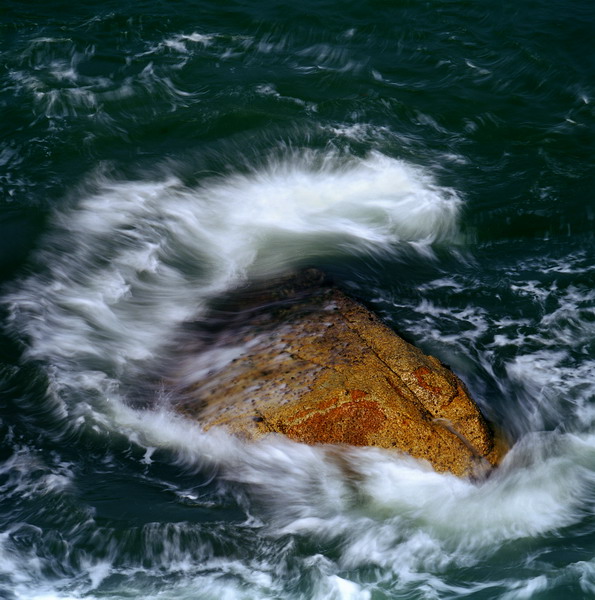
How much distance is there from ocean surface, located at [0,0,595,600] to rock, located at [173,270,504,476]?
0.17 meters

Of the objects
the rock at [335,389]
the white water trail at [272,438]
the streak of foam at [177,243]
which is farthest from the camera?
the streak of foam at [177,243]

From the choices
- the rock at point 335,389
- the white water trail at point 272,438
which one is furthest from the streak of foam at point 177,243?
the rock at point 335,389

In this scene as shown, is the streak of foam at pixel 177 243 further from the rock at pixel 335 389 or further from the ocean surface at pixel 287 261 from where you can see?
the rock at pixel 335 389

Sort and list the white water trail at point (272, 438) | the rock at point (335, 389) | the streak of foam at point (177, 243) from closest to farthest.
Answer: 1. the white water trail at point (272, 438)
2. the rock at point (335, 389)
3. the streak of foam at point (177, 243)

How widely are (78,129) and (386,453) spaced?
7.42 metres

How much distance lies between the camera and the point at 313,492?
6.91 meters

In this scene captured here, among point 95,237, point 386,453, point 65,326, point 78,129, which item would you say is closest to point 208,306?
point 65,326

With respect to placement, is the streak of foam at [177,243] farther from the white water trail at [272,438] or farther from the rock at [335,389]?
→ the rock at [335,389]

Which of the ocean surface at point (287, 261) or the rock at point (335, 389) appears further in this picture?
Answer: the rock at point (335, 389)

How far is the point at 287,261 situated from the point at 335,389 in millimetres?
2676

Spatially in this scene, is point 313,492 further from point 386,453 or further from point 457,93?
point 457,93

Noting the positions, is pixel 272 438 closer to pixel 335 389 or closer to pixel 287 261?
pixel 335 389

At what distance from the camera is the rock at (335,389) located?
694 cm

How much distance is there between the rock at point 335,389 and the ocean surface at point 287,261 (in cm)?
17
